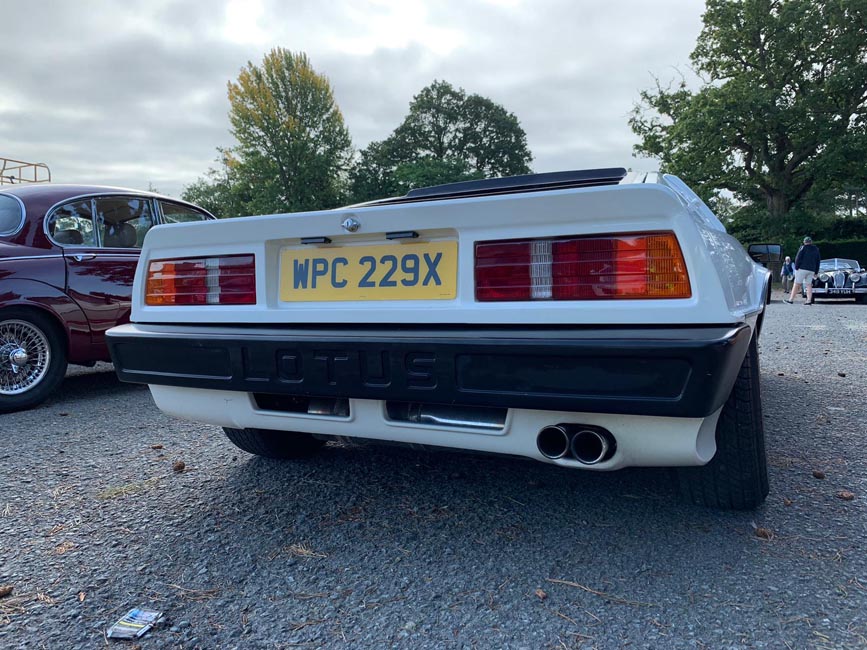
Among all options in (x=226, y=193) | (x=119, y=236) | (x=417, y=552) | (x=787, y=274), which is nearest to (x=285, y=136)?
(x=226, y=193)

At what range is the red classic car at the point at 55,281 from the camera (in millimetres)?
3773

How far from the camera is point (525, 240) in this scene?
1591mm

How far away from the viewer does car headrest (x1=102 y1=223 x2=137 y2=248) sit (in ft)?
14.4

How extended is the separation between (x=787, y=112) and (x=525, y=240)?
27677mm

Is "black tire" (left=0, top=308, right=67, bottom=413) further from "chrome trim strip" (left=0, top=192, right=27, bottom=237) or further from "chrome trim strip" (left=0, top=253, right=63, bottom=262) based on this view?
"chrome trim strip" (left=0, top=192, right=27, bottom=237)

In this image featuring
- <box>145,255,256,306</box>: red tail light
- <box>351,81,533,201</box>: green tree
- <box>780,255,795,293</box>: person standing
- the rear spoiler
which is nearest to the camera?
<box>145,255,256,306</box>: red tail light

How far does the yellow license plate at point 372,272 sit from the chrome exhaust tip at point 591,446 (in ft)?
1.74

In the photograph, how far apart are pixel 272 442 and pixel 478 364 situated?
1.29 m

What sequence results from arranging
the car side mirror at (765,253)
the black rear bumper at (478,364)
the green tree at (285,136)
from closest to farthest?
the black rear bumper at (478,364) < the car side mirror at (765,253) < the green tree at (285,136)

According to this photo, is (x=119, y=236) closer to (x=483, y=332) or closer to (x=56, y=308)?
(x=56, y=308)

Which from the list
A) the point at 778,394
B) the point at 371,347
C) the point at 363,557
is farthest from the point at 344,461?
the point at 778,394

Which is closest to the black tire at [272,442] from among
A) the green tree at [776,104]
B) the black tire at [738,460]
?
the black tire at [738,460]

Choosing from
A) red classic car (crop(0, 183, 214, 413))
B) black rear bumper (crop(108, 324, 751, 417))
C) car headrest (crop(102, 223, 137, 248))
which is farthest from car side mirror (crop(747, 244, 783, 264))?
car headrest (crop(102, 223, 137, 248))

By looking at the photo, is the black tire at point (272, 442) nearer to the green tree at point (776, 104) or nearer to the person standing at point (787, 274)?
the person standing at point (787, 274)
